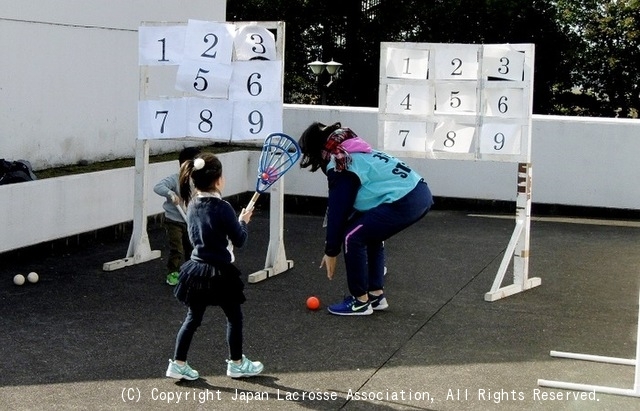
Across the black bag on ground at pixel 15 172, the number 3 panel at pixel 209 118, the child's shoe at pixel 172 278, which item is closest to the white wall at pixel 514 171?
the black bag on ground at pixel 15 172

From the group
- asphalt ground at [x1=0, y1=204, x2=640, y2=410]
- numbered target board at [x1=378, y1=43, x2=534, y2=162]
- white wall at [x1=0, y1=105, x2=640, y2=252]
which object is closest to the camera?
asphalt ground at [x1=0, y1=204, x2=640, y2=410]

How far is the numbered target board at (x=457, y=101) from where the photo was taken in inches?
353

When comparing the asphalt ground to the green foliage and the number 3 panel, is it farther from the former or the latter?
the green foliage

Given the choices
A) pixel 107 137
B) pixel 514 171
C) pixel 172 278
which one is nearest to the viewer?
pixel 172 278

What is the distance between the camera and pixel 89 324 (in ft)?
25.4

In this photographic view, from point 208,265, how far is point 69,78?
6672mm

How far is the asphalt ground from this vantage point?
616cm

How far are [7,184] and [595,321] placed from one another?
5.61m

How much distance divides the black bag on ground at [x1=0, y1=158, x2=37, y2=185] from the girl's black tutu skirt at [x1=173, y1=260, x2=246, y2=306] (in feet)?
14.9

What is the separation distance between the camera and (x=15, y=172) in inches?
408

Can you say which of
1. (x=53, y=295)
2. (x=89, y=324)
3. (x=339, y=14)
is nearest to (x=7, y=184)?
(x=53, y=295)

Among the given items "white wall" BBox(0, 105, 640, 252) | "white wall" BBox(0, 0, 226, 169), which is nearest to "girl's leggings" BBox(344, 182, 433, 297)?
"white wall" BBox(0, 105, 640, 252)

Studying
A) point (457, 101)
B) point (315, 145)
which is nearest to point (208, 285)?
point (315, 145)

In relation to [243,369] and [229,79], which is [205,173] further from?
[229,79]
